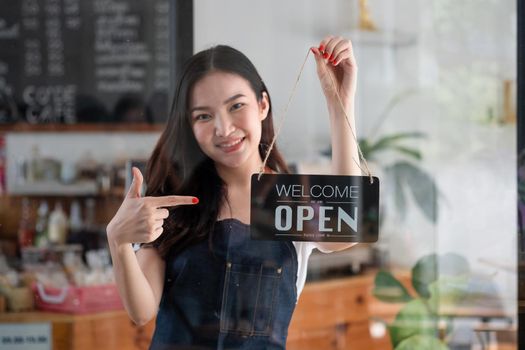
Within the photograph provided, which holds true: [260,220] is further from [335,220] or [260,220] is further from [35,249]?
[35,249]

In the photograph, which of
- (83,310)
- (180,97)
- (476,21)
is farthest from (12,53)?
(476,21)

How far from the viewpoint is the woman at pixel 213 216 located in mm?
1740

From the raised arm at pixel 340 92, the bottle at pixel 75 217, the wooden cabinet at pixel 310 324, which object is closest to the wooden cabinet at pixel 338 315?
the wooden cabinet at pixel 310 324

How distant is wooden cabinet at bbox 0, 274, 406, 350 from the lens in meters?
1.89

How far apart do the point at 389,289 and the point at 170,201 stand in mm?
653

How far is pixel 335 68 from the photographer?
1791 mm

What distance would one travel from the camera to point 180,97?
70.3 inches

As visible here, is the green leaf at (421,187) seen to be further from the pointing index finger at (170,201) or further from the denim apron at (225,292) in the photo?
the pointing index finger at (170,201)

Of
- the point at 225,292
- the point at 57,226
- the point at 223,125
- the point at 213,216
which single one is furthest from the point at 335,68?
the point at 57,226

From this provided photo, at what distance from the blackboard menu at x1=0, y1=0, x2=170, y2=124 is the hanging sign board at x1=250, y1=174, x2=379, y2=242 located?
371 millimetres

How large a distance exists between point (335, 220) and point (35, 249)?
748mm

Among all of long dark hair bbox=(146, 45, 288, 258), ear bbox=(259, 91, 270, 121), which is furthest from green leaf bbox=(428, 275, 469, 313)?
ear bbox=(259, 91, 270, 121)

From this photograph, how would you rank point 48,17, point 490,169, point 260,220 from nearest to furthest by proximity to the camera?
point 260,220
point 48,17
point 490,169

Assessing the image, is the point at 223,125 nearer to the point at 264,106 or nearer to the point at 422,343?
the point at 264,106
